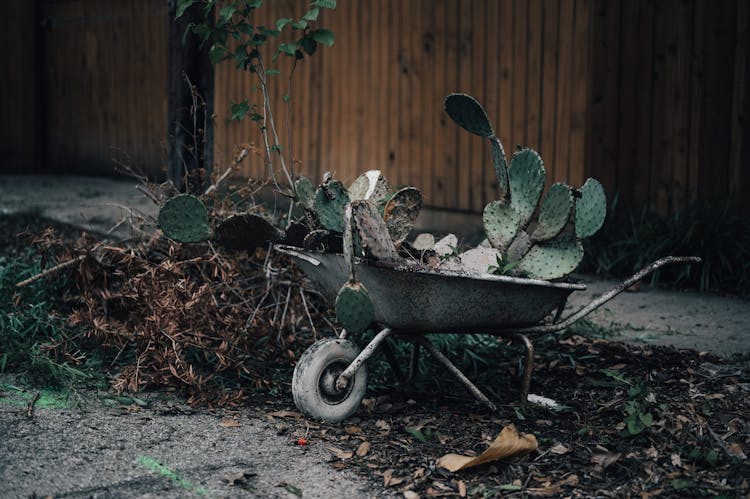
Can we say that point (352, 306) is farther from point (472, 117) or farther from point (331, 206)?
point (472, 117)

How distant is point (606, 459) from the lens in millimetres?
2844

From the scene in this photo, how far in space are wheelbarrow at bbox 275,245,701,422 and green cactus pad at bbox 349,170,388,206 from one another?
39cm

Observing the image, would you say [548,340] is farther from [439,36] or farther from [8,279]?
[439,36]

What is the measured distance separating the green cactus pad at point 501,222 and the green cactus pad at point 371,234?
0.55m

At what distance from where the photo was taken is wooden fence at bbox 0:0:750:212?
595 cm

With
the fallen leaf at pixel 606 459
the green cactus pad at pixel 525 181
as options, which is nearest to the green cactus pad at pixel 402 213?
the green cactus pad at pixel 525 181

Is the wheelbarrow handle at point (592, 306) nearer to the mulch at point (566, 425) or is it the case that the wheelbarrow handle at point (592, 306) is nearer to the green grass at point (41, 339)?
the mulch at point (566, 425)

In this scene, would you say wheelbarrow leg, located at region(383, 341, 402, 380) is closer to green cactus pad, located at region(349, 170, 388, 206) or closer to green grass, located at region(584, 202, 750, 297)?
green cactus pad, located at region(349, 170, 388, 206)

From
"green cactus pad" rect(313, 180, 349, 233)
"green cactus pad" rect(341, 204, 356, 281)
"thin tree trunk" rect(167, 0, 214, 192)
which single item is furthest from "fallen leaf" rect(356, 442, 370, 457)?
"thin tree trunk" rect(167, 0, 214, 192)

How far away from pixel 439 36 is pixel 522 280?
405 centimetres

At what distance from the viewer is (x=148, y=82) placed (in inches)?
420

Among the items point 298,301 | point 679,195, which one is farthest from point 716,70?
point 298,301

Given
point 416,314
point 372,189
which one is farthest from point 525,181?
point 416,314

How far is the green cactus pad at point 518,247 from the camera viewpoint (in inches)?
141
